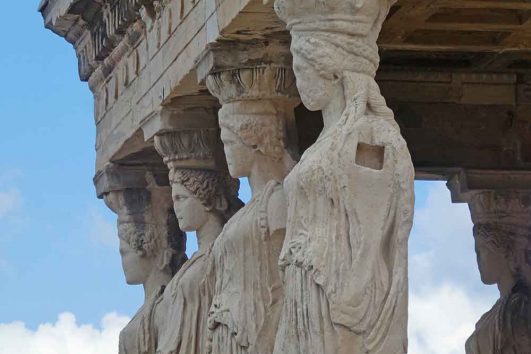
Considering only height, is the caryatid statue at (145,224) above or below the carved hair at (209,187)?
above

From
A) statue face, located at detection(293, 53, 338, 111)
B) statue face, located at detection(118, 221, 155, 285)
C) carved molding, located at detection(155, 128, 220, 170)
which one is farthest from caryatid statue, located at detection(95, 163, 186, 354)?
statue face, located at detection(293, 53, 338, 111)

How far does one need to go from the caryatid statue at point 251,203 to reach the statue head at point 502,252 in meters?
4.08

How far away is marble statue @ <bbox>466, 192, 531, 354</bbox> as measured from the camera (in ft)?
60.6

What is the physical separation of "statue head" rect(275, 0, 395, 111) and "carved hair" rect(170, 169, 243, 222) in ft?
13.9

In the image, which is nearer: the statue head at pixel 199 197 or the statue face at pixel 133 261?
the statue head at pixel 199 197

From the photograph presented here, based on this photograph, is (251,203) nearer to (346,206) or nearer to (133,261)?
(346,206)

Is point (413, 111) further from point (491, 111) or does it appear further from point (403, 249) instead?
point (403, 249)

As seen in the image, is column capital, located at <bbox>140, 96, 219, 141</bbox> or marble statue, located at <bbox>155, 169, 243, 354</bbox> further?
column capital, located at <bbox>140, 96, 219, 141</bbox>

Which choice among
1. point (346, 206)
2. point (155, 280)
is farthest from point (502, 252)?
point (346, 206)

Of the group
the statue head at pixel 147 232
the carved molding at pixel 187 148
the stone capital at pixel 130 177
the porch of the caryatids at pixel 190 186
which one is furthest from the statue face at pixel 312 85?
the stone capital at pixel 130 177

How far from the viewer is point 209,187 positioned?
17.2 m

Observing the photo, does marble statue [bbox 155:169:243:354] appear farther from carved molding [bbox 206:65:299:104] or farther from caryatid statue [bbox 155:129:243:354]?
carved molding [bbox 206:65:299:104]

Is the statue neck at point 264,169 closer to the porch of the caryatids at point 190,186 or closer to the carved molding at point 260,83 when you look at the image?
the carved molding at point 260,83

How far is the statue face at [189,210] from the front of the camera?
17.2 meters
